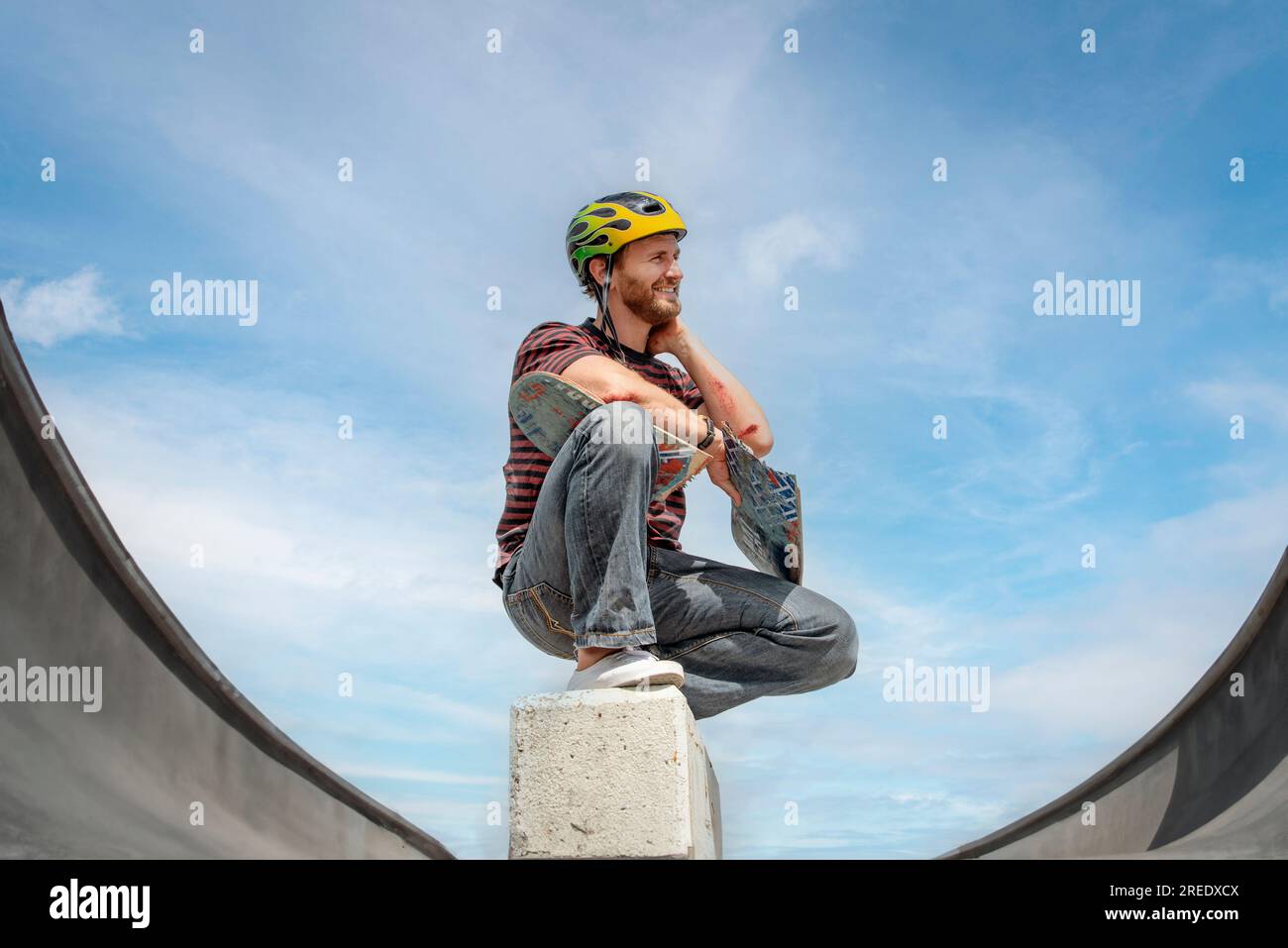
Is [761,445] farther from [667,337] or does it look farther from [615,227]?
[615,227]

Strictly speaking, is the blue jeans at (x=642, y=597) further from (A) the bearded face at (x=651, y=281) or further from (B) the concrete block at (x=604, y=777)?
(A) the bearded face at (x=651, y=281)

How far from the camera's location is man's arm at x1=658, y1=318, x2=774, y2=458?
3.52 metres

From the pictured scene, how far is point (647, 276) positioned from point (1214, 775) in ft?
12.7

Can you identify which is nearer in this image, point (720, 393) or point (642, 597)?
point (642, 597)

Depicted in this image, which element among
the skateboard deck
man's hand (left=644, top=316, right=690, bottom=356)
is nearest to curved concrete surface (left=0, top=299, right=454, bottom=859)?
the skateboard deck

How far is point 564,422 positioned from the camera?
314 centimetres

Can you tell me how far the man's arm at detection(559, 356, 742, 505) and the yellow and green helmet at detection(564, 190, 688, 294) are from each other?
473 mm

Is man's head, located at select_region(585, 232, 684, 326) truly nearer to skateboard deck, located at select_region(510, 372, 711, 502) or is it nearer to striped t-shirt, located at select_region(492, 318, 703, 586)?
striped t-shirt, located at select_region(492, 318, 703, 586)

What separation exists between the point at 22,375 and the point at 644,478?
3.47 meters

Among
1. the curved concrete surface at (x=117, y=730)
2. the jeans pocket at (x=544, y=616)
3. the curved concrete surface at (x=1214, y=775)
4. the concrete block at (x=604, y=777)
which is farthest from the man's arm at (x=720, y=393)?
the curved concrete surface at (x=117, y=730)

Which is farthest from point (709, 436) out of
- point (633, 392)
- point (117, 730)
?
point (117, 730)

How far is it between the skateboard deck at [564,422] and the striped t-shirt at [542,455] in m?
0.07
